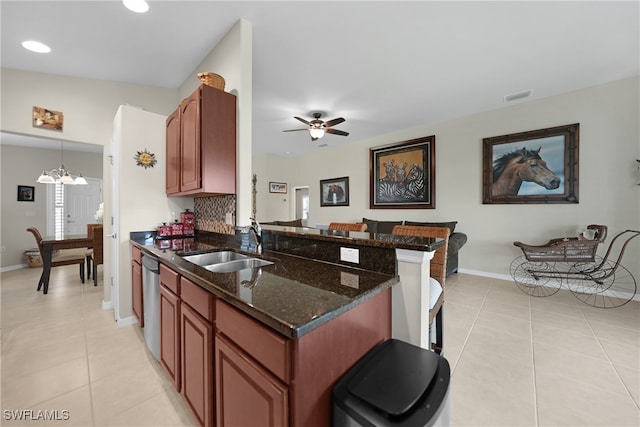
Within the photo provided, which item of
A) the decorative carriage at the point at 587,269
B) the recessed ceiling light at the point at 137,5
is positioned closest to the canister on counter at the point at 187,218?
the recessed ceiling light at the point at 137,5

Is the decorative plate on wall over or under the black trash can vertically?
over

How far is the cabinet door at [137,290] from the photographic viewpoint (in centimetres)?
221

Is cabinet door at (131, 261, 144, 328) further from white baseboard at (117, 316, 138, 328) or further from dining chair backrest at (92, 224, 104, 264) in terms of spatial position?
dining chair backrest at (92, 224, 104, 264)

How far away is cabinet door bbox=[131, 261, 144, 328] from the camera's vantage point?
2.21m

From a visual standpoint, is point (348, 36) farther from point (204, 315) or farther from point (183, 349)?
point (183, 349)

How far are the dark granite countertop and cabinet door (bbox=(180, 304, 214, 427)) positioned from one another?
21cm

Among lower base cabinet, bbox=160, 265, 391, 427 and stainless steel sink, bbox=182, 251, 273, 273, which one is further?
stainless steel sink, bbox=182, 251, 273, 273

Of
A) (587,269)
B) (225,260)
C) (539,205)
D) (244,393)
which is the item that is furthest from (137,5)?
(587,269)

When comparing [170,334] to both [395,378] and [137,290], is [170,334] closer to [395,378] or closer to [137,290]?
[137,290]

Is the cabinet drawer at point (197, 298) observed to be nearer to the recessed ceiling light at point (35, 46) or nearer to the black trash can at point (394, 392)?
the black trash can at point (394, 392)

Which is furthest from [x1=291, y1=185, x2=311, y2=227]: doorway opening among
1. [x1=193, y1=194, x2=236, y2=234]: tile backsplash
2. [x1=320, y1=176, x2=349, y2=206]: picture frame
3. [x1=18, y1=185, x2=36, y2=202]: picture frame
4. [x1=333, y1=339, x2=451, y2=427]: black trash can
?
[x1=333, y1=339, x2=451, y2=427]: black trash can

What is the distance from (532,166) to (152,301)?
494 cm

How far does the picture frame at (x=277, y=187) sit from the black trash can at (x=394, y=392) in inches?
264

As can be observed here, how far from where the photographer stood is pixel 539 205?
3.64 meters
